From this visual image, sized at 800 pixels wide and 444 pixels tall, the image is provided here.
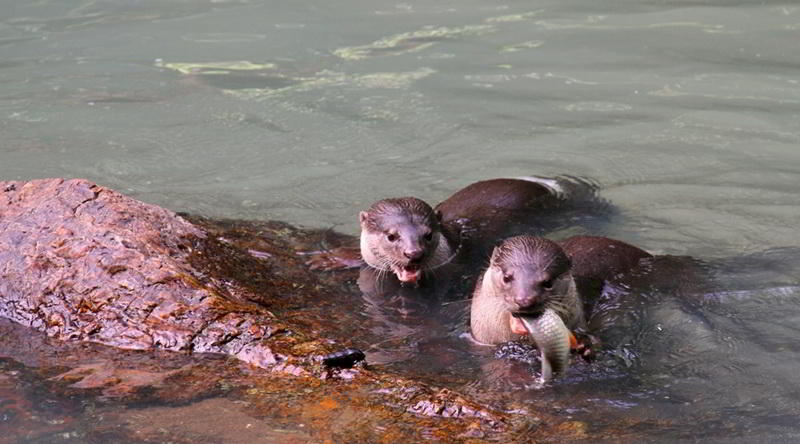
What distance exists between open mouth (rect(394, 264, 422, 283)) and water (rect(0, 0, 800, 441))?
92 cm

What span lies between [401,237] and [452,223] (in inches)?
20.4

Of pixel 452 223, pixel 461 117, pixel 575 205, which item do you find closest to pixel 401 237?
pixel 452 223

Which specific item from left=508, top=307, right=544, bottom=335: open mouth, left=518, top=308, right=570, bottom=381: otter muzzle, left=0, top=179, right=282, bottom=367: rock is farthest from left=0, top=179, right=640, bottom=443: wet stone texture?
left=508, top=307, right=544, bottom=335: open mouth

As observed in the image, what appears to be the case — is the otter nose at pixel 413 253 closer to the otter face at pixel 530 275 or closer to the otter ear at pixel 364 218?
the otter ear at pixel 364 218

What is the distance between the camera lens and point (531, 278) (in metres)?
4.45

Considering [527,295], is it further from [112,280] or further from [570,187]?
[570,187]

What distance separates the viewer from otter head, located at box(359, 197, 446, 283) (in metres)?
5.58

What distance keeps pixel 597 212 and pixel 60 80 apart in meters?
4.64

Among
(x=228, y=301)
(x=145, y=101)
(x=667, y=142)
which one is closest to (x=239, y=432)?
(x=228, y=301)

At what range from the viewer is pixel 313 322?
444cm

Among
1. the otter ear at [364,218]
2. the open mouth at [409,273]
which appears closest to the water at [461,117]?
the otter ear at [364,218]

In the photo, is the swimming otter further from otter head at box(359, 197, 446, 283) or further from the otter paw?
the otter paw

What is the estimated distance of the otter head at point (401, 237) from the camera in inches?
220

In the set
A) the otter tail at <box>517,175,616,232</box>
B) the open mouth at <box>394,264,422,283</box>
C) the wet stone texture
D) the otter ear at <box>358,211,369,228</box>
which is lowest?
the open mouth at <box>394,264,422,283</box>
